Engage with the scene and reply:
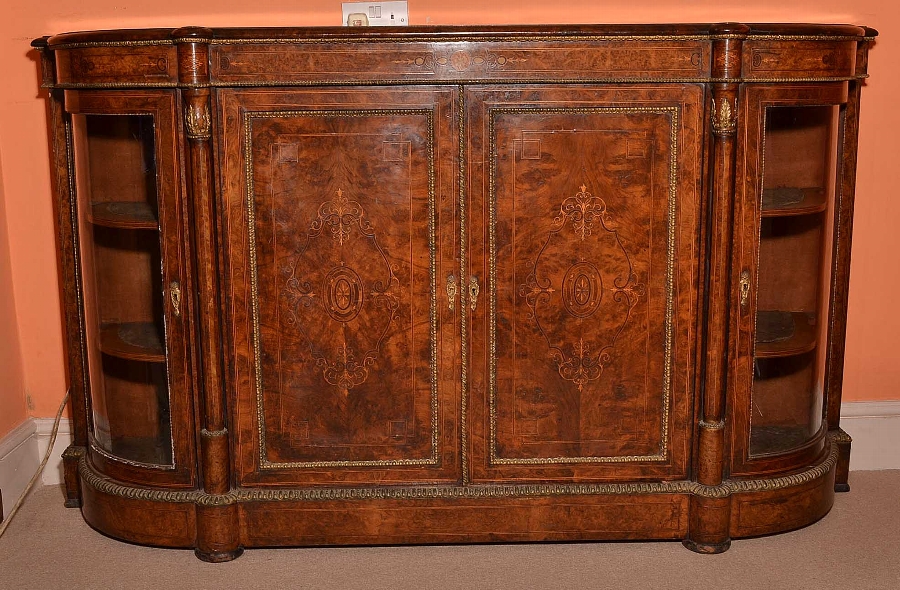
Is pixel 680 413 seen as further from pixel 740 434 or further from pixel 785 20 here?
pixel 785 20

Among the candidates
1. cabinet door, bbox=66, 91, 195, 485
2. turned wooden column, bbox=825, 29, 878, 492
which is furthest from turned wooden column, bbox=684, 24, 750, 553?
cabinet door, bbox=66, 91, 195, 485

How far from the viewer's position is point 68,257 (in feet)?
10.0

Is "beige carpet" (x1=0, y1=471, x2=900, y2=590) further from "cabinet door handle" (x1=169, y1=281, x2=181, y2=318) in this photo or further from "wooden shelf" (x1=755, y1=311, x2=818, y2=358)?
"cabinet door handle" (x1=169, y1=281, x2=181, y2=318)

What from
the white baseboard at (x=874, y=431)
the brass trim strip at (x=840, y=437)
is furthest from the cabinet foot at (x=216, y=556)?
the white baseboard at (x=874, y=431)

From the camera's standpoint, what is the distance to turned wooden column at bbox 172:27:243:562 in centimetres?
260

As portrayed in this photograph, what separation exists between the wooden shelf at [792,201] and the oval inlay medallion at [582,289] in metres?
0.49

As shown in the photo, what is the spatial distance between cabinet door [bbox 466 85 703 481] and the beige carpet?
23cm

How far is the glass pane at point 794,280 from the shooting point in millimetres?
2850

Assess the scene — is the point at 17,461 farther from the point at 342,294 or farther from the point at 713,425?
the point at 713,425

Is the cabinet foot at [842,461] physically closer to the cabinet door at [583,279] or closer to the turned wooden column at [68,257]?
the cabinet door at [583,279]

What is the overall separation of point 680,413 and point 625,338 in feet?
0.87

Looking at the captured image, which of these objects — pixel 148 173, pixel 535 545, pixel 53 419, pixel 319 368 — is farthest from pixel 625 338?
pixel 53 419

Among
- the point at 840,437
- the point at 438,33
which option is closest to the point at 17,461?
the point at 438,33

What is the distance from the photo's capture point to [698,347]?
284cm
